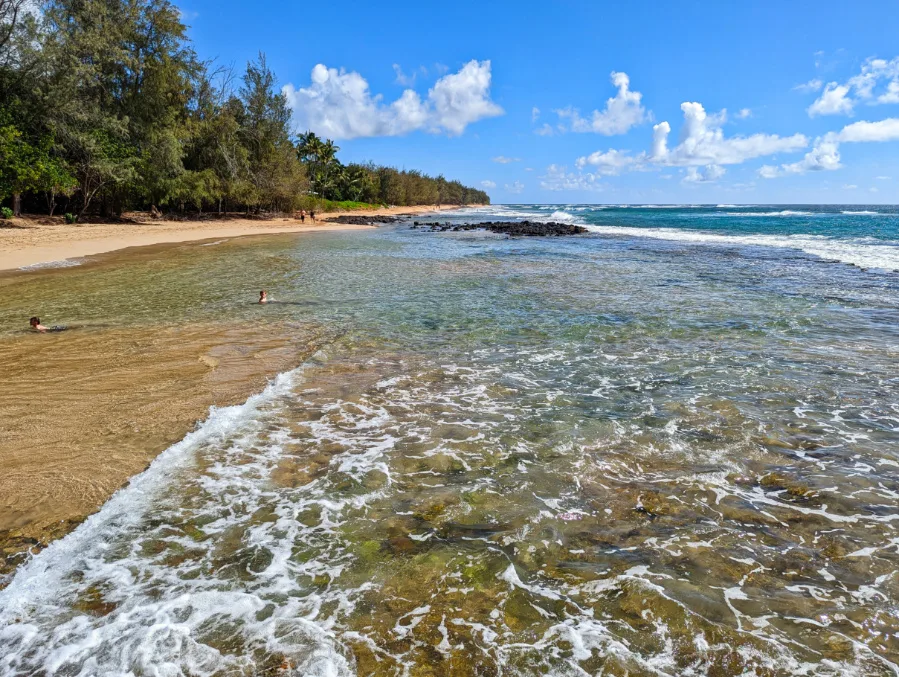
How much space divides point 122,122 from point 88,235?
915 centimetres

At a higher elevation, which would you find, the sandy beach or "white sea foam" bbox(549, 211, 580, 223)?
"white sea foam" bbox(549, 211, 580, 223)

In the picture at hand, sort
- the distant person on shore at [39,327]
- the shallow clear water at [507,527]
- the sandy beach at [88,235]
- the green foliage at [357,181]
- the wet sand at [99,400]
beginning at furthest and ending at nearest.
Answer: the green foliage at [357,181], the sandy beach at [88,235], the distant person on shore at [39,327], the wet sand at [99,400], the shallow clear water at [507,527]

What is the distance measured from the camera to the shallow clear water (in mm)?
2992

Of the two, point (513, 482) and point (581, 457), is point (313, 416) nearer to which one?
point (513, 482)

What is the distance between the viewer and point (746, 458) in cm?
526

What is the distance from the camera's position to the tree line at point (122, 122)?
28328 millimetres

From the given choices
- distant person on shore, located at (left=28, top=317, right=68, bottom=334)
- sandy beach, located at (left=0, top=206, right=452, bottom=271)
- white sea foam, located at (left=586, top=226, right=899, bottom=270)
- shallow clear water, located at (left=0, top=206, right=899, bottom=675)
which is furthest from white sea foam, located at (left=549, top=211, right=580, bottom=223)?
distant person on shore, located at (left=28, top=317, right=68, bottom=334)

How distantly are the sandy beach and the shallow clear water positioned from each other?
69.0 ft

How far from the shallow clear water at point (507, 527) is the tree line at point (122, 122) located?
31.6 meters

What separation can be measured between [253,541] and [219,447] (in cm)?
182

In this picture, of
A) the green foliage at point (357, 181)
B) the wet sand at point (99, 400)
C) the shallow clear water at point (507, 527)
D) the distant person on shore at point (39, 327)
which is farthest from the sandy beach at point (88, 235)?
the green foliage at point (357, 181)

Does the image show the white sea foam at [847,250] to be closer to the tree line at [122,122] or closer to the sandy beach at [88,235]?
the sandy beach at [88,235]

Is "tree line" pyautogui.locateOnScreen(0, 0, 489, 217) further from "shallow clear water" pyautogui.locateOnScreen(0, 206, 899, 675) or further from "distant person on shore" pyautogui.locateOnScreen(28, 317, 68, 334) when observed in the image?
"shallow clear water" pyautogui.locateOnScreen(0, 206, 899, 675)

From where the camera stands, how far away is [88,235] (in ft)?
95.7
